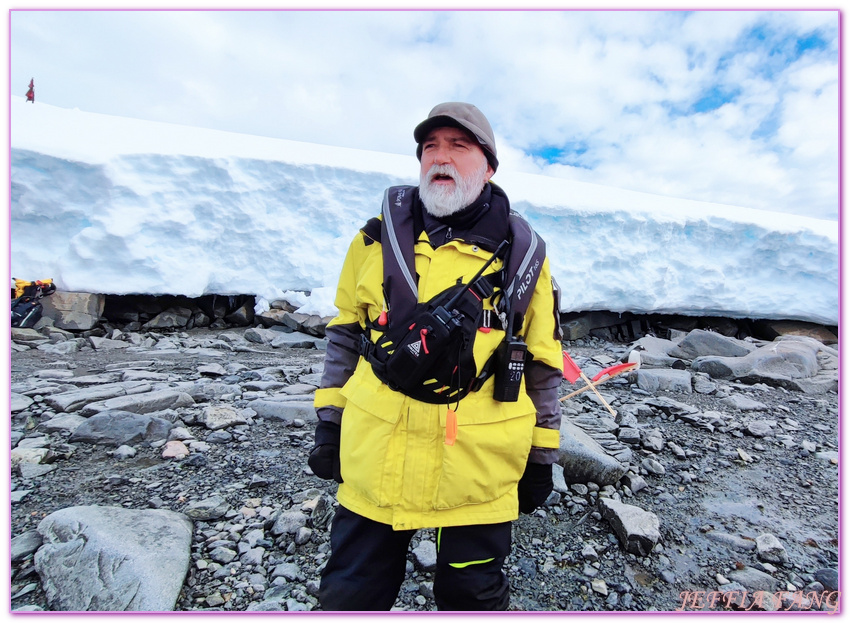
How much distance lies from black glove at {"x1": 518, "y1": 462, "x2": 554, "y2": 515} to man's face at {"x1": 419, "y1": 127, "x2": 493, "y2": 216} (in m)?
0.89

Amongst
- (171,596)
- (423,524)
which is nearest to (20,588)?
(171,596)

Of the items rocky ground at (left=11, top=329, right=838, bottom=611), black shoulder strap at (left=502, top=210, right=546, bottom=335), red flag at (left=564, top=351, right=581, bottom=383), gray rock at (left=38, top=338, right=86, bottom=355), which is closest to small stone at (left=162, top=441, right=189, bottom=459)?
rocky ground at (left=11, top=329, right=838, bottom=611)

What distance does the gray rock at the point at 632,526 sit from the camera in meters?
2.25

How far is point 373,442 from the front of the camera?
4.54ft

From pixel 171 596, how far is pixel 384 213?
1.62m

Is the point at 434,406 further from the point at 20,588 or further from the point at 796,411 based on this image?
the point at 796,411

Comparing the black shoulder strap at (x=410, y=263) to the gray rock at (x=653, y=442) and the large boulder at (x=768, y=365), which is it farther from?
the large boulder at (x=768, y=365)

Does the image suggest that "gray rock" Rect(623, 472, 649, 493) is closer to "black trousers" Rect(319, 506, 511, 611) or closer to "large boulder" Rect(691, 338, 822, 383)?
"black trousers" Rect(319, 506, 511, 611)

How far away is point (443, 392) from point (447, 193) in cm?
63

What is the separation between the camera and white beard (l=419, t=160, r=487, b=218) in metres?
A: 1.52

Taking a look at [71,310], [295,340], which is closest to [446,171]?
[295,340]

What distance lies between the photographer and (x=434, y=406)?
1382mm

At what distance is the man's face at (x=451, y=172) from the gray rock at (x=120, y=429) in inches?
104

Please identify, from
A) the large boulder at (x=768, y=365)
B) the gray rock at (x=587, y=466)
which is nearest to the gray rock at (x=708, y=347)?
the large boulder at (x=768, y=365)
